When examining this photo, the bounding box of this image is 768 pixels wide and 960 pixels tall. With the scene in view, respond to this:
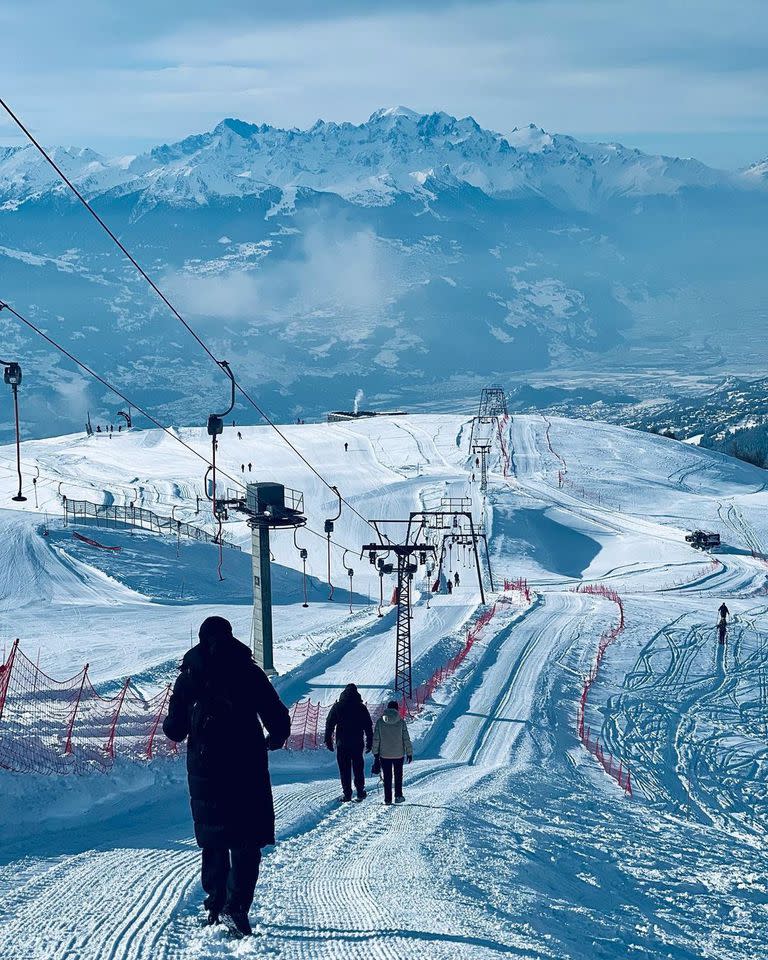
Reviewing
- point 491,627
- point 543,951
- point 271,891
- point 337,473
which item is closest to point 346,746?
point 271,891

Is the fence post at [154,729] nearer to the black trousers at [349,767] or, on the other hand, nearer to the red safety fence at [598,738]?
the black trousers at [349,767]

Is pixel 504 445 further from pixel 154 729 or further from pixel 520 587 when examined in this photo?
pixel 154 729

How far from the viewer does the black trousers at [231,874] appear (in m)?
6.56

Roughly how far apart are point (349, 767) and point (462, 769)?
15.5 feet

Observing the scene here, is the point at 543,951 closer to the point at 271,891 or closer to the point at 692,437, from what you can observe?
the point at 271,891

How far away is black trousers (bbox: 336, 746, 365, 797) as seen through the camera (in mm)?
11625

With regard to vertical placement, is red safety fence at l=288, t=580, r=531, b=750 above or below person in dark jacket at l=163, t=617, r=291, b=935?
below

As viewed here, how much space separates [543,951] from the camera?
23.7 feet

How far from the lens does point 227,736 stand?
6.37 m

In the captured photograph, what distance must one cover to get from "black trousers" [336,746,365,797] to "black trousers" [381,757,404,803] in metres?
0.26

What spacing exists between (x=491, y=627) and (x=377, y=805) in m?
21.3

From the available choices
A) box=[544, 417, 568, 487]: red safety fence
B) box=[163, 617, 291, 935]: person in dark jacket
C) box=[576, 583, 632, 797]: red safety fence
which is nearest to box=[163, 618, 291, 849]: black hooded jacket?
box=[163, 617, 291, 935]: person in dark jacket

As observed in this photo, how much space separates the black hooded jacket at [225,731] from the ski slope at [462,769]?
0.81 m

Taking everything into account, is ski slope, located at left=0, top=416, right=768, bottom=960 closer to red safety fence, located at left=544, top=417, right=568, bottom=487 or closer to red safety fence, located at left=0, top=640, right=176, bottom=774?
red safety fence, located at left=0, top=640, right=176, bottom=774
